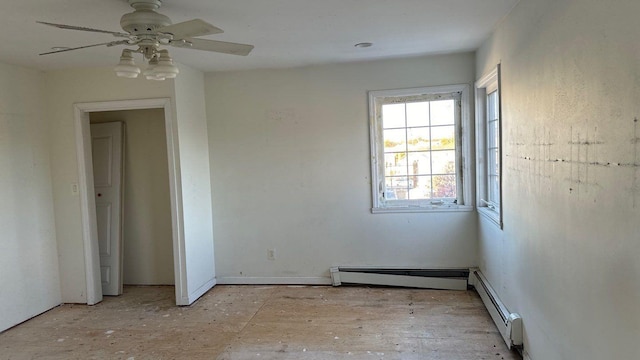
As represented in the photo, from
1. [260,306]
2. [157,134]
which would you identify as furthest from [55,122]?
[260,306]

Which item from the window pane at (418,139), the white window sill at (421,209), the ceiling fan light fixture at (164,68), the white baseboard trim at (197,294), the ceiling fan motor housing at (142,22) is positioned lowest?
the white baseboard trim at (197,294)

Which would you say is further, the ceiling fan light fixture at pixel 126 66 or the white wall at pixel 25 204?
the white wall at pixel 25 204

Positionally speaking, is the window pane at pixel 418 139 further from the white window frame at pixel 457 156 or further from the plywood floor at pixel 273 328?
the plywood floor at pixel 273 328

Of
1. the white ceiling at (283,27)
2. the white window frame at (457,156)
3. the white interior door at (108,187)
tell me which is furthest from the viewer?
the white interior door at (108,187)

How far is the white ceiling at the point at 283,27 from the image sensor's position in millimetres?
2453

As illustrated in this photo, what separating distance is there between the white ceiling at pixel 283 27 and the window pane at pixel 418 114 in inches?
21.1

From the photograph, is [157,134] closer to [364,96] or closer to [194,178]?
[194,178]

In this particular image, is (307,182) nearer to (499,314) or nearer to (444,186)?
(444,186)

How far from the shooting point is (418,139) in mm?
4254

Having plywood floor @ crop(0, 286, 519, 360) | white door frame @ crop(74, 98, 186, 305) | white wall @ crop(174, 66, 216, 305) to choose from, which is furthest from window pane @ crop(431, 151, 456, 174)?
white door frame @ crop(74, 98, 186, 305)

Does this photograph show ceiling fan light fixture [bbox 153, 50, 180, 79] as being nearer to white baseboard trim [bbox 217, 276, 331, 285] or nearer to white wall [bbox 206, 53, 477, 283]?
white wall [bbox 206, 53, 477, 283]

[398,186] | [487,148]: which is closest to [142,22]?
[398,186]

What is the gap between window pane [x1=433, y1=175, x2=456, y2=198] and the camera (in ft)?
13.9

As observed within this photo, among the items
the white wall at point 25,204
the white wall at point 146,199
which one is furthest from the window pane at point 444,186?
the white wall at point 25,204
